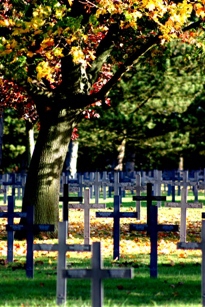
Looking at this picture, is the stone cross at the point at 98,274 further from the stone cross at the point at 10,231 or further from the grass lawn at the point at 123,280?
the stone cross at the point at 10,231

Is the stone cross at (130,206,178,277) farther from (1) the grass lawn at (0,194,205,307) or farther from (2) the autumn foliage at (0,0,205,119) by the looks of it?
(2) the autumn foliage at (0,0,205,119)

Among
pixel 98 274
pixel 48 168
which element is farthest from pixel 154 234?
pixel 48 168

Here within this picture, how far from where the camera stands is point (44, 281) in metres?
12.5

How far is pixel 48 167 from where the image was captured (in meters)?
19.9

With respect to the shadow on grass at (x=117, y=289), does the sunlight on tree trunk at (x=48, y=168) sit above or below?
above

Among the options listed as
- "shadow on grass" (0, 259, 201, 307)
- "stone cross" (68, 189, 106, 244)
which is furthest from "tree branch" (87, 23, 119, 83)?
"shadow on grass" (0, 259, 201, 307)

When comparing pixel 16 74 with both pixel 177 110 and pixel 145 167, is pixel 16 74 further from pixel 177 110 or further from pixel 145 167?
pixel 145 167

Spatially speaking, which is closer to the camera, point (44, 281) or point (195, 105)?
point (44, 281)

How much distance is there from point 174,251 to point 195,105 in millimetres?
39676

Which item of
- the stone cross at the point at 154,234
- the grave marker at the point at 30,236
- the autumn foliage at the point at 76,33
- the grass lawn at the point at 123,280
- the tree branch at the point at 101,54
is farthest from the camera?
the tree branch at the point at 101,54

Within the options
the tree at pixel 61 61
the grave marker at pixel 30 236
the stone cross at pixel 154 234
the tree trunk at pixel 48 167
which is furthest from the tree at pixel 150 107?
the grave marker at pixel 30 236

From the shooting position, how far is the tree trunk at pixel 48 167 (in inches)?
775

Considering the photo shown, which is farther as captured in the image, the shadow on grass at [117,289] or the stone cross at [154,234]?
the stone cross at [154,234]

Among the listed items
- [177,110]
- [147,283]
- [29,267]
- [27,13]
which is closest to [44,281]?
[29,267]
